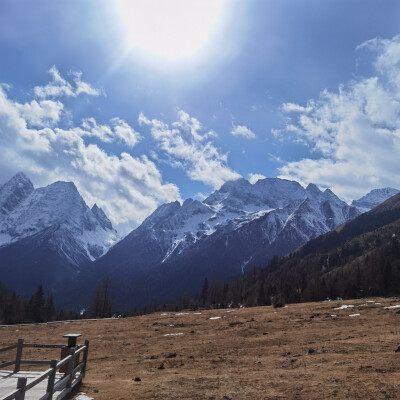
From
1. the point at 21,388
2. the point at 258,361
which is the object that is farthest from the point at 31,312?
the point at 21,388

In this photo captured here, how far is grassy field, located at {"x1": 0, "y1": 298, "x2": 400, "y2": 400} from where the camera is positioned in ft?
53.6

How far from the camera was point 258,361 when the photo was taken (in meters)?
22.8

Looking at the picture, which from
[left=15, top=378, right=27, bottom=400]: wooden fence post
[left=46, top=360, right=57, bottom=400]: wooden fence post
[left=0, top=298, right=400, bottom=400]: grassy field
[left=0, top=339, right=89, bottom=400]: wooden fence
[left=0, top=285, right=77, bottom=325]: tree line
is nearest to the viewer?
[left=15, top=378, right=27, bottom=400]: wooden fence post

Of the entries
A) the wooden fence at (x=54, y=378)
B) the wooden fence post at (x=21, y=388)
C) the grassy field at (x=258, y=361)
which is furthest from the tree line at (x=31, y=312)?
the wooden fence post at (x=21, y=388)

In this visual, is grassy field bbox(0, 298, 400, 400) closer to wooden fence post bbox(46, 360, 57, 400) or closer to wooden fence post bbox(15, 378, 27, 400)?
wooden fence post bbox(46, 360, 57, 400)

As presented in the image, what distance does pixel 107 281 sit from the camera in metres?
123

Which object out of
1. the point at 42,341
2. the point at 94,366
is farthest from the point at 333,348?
the point at 42,341

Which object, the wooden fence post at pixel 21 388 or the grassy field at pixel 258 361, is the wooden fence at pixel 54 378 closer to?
the wooden fence post at pixel 21 388

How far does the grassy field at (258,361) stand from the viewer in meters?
16.3

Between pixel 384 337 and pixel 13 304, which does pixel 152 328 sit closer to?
pixel 384 337

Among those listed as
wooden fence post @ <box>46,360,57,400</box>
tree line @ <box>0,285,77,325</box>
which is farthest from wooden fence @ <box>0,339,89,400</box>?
tree line @ <box>0,285,77,325</box>

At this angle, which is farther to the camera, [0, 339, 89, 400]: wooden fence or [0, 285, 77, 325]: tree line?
[0, 285, 77, 325]: tree line

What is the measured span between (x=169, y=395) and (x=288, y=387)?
17.6 feet

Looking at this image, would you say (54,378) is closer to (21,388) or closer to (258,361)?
(21,388)
